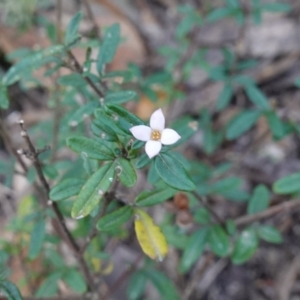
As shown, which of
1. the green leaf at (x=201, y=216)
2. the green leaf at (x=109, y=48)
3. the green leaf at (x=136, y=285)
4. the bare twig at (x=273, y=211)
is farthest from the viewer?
the green leaf at (x=136, y=285)

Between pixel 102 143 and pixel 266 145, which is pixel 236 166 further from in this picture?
pixel 102 143

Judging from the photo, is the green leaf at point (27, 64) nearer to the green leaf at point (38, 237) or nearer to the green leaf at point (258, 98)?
the green leaf at point (38, 237)

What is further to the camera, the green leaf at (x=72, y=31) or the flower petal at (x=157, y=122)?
the green leaf at (x=72, y=31)

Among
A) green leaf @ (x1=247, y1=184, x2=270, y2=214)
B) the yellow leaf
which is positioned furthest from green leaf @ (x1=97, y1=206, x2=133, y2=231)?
green leaf @ (x1=247, y1=184, x2=270, y2=214)

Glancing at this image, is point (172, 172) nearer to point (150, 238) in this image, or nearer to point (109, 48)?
point (150, 238)

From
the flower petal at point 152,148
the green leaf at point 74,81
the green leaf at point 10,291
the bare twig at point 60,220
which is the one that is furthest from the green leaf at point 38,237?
the flower petal at point 152,148
